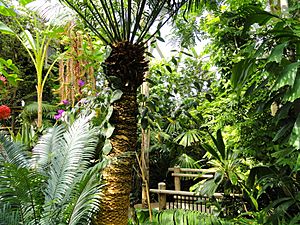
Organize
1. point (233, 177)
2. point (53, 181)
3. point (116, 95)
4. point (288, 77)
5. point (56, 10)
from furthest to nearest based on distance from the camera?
point (56, 10) → point (233, 177) → point (53, 181) → point (116, 95) → point (288, 77)

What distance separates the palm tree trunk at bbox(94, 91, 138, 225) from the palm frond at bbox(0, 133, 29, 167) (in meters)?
0.81

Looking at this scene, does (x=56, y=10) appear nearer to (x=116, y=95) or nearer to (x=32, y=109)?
(x=116, y=95)

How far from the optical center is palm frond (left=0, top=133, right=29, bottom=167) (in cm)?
223

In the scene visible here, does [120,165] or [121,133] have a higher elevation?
[121,133]

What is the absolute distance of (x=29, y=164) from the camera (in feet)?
8.08

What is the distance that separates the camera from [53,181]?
2.11 meters

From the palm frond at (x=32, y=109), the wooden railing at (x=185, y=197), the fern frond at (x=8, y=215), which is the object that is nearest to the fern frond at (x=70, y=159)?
the fern frond at (x=8, y=215)

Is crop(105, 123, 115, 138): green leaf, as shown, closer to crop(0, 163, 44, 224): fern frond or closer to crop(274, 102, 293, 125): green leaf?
crop(0, 163, 44, 224): fern frond

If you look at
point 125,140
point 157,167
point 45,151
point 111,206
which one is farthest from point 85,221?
point 157,167

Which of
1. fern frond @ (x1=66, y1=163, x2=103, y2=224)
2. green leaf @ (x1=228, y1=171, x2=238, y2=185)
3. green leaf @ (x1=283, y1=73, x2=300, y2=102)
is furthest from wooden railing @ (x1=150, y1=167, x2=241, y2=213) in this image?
green leaf @ (x1=283, y1=73, x2=300, y2=102)

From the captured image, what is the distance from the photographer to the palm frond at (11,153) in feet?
7.30

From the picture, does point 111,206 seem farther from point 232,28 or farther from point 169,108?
point 169,108

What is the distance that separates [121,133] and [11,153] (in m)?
1.00

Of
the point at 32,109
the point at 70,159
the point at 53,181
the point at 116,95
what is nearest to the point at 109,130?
the point at 116,95
